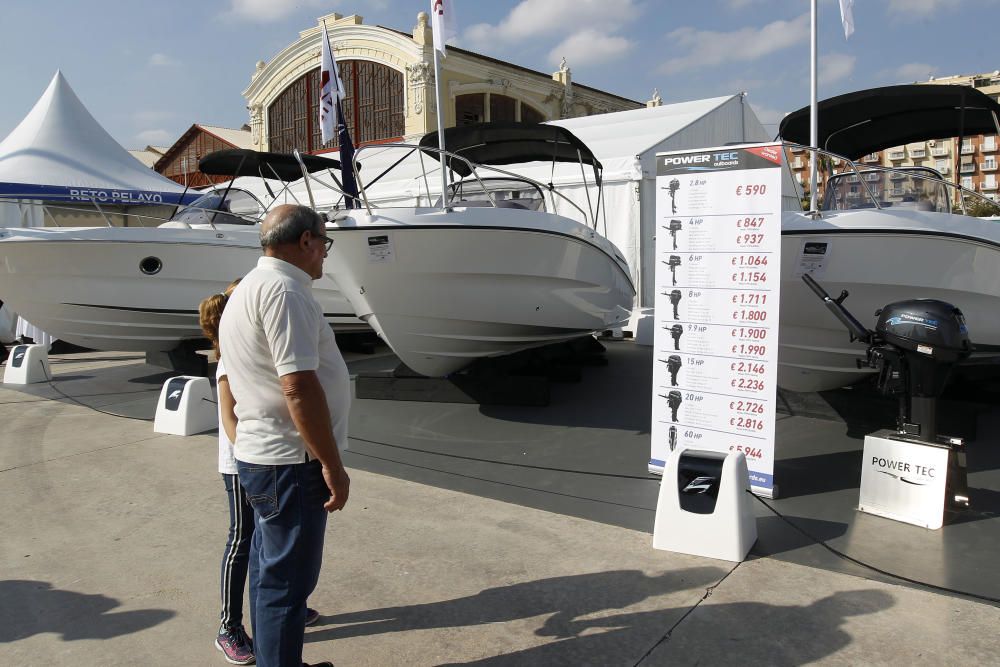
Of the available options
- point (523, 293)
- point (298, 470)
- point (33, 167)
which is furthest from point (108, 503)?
point (33, 167)

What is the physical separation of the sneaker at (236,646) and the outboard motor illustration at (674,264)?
110 inches

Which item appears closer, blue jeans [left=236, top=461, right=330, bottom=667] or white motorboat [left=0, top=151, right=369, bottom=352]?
blue jeans [left=236, top=461, right=330, bottom=667]

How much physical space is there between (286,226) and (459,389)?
4.60 metres

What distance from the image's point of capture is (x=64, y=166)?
12.3 meters

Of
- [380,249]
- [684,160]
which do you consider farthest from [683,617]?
[380,249]

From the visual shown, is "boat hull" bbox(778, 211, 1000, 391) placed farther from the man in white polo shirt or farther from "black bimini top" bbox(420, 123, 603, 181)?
the man in white polo shirt

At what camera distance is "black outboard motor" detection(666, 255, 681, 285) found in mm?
4066

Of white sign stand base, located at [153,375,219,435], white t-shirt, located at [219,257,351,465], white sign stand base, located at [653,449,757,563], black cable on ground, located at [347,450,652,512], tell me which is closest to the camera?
white t-shirt, located at [219,257,351,465]

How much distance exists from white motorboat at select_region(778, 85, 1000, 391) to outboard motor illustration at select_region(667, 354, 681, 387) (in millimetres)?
1179

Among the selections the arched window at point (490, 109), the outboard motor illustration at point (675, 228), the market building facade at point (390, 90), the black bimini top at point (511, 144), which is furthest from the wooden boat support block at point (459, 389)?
the arched window at point (490, 109)

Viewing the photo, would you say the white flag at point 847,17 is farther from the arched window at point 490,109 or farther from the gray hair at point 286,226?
the arched window at point 490,109

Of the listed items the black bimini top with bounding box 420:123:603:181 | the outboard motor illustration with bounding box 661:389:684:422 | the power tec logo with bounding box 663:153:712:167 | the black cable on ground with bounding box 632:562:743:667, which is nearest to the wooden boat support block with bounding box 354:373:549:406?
the black bimini top with bounding box 420:123:603:181

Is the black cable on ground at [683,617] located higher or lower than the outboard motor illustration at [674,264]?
lower

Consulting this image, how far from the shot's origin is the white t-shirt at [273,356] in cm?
193
